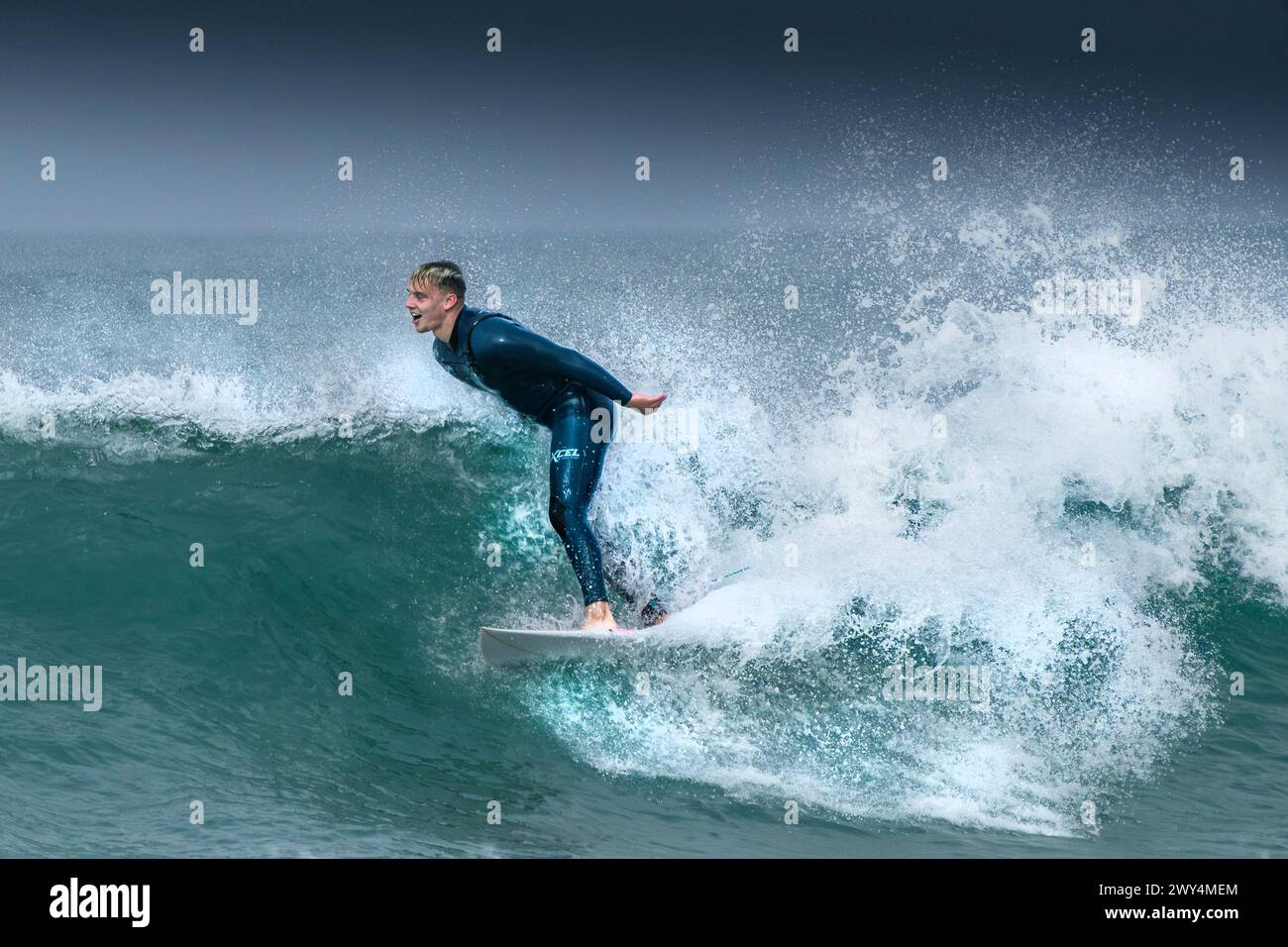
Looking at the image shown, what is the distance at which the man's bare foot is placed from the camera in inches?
249

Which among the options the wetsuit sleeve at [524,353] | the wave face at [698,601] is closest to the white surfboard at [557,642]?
the wave face at [698,601]

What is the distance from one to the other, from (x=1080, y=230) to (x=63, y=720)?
54.9 m

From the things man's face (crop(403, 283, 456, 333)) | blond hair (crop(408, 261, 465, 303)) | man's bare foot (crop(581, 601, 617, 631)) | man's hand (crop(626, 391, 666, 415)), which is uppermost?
blond hair (crop(408, 261, 465, 303))

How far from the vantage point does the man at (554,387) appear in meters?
6.36

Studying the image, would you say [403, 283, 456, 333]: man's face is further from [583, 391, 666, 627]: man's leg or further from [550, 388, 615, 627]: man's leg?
[583, 391, 666, 627]: man's leg

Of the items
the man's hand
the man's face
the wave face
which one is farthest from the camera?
the man's hand

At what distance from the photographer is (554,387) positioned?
666cm

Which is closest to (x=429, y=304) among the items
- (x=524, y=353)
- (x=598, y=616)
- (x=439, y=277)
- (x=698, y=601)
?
(x=439, y=277)

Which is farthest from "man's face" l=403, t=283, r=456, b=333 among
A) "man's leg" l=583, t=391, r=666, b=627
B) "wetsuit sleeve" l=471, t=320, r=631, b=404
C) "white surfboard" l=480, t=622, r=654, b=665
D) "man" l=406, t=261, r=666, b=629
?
"white surfboard" l=480, t=622, r=654, b=665

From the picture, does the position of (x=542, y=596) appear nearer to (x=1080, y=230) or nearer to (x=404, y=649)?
(x=404, y=649)

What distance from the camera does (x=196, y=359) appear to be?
23.2 meters

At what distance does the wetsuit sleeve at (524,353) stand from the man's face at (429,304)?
20 centimetres

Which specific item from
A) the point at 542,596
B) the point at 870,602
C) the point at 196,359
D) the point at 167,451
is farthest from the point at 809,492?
the point at 196,359

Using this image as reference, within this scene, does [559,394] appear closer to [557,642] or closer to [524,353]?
[524,353]
